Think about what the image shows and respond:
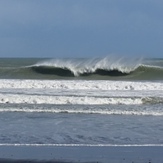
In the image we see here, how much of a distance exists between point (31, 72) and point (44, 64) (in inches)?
103

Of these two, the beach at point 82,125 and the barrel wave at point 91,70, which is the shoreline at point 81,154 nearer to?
the beach at point 82,125

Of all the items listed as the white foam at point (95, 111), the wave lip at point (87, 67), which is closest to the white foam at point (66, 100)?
the white foam at point (95, 111)

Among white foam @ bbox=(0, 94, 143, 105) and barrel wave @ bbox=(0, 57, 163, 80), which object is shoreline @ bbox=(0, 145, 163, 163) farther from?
barrel wave @ bbox=(0, 57, 163, 80)

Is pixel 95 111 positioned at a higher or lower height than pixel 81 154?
higher

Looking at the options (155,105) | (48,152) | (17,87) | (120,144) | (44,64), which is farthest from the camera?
(44,64)

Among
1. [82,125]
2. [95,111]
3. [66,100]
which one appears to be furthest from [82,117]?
[66,100]

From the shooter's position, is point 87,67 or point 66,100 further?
point 87,67

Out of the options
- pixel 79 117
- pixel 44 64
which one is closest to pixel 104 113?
pixel 79 117

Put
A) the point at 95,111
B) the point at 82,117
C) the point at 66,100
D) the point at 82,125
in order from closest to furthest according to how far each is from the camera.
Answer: the point at 82,125
the point at 82,117
the point at 95,111
the point at 66,100

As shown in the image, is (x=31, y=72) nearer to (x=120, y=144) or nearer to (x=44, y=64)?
(x=44, y=64)

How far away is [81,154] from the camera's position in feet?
28.2

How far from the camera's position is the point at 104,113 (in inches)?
553

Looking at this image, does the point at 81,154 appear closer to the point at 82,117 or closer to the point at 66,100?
the point at 82,117

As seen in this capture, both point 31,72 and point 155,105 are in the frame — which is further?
point 31,72
